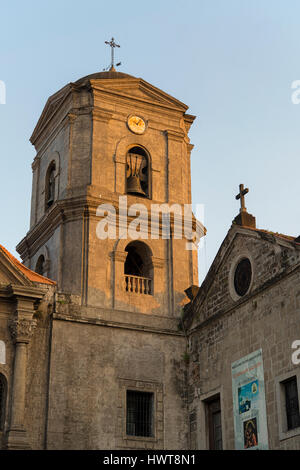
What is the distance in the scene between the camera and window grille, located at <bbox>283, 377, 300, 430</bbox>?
19250 millimetres

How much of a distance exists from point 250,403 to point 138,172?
9.82 m

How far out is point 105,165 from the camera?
2639 cm

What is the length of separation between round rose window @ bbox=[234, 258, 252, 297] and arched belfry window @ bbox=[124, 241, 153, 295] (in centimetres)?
370

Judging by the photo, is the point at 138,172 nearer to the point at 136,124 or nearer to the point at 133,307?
the point at 136,124

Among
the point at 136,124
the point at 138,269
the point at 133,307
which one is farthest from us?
the point at 136,124

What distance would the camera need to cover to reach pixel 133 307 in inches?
979

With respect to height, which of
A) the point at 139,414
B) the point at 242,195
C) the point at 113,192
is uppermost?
the point at 113,192

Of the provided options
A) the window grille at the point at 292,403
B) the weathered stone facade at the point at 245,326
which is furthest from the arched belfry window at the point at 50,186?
the window grille at the point at 292,403

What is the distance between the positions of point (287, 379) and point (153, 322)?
622cm

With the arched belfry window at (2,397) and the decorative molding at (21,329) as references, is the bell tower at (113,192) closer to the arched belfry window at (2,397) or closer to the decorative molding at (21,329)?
the decorative molding at (21,329)

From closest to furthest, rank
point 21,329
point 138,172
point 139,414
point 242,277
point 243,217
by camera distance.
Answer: point 21,329 → point 242,277 → point 243,217 → point 139,414 → point 138,172

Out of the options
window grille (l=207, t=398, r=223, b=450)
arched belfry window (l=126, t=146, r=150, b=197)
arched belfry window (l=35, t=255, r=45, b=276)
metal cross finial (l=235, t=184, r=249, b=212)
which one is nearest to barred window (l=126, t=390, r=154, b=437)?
window grille (l=207, t=398, r=223, b=450)

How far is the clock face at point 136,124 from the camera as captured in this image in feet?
90.3

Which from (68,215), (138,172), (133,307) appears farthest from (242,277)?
(138,172)
